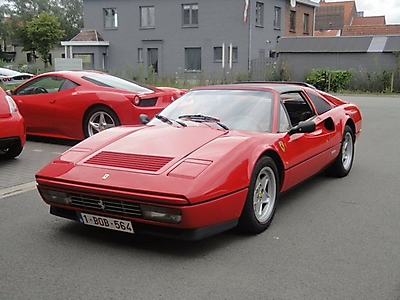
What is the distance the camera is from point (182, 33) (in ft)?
124

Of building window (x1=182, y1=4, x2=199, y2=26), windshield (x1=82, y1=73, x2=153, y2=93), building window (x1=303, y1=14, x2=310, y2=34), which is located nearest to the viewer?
windshield (x1=82, y1=73, x2=153, y2=93)

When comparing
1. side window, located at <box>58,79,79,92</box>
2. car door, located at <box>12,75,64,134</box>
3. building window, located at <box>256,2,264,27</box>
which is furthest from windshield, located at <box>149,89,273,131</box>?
building window, located at <box>256,2,264,27</box>

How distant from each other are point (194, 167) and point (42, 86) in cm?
639

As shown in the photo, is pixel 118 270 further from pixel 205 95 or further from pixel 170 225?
pixel 205 95

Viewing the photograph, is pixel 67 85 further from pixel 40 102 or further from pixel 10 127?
pixel 10 127

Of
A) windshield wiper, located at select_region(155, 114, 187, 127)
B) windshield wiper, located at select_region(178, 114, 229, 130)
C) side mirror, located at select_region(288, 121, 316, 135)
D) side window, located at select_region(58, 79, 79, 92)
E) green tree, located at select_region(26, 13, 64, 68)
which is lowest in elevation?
side mirror, located at select_region(288, 121, 316, 135)

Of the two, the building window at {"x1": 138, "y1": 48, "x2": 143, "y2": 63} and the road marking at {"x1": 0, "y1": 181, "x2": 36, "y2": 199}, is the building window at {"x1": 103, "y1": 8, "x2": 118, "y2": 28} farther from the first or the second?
the road marking at {"x1": 0, "y1": 181, "x2": 36, "y2": 199}

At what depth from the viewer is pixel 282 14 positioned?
39750 millimetres

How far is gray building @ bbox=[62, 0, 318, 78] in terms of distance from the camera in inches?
1428

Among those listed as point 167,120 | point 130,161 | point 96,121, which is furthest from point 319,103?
point 96,121

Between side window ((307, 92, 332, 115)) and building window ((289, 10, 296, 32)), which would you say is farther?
building window ((289, 10, 296, 32))

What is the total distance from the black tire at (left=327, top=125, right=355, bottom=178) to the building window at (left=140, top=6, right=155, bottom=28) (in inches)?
1322

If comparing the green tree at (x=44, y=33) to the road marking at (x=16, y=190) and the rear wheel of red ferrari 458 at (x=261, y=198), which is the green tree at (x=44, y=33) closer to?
the road marking at (x=16, y=190)

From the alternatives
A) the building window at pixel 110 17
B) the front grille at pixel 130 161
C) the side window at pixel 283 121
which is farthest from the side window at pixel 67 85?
the building window at pixel 110 17
